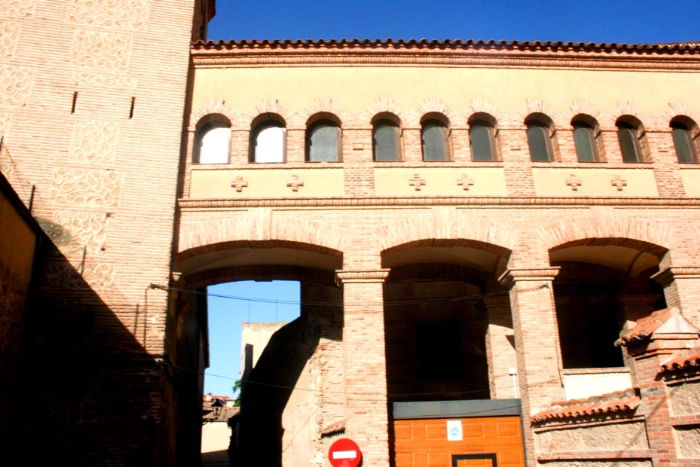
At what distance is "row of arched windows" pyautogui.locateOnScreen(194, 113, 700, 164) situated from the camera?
13227 mm

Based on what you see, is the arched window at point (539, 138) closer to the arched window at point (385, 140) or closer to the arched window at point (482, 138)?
the arched window at point (482, 138)

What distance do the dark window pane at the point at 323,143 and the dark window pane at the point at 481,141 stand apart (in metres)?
2.87

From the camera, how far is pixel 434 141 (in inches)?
530

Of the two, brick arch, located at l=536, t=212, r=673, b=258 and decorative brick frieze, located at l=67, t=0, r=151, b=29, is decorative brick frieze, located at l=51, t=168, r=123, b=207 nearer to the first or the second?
decorative brick frieze, located at l=67, t=0, r=151, b=29

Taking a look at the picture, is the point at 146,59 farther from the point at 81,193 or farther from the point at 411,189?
the point at 411,189

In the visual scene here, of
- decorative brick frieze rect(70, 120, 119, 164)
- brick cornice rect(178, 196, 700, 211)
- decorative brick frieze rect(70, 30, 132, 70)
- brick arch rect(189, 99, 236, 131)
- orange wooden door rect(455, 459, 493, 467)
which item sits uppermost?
decorative brick frieze rect(70, 30, 132, 70)

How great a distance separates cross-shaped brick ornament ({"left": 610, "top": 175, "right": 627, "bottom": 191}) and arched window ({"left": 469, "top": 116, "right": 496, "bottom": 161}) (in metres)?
2.42

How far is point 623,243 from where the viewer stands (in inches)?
502

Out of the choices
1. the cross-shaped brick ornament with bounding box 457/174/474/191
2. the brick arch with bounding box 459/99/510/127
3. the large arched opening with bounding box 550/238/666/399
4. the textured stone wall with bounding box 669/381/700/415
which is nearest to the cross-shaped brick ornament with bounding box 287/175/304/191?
the cross-shaped brick ornament with bounding box 457/174/474/191

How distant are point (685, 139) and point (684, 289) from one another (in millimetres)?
3702

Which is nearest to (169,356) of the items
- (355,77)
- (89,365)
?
(89,365)

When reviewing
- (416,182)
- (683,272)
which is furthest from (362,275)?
(683,272)

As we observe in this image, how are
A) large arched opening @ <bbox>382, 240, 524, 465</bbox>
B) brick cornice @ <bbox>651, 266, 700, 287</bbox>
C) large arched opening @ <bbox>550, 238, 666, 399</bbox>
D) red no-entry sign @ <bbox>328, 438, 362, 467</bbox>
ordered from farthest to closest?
brick cornice @ <bbox>651, 266, 700, 287</bbox> < large arched opening @ <bbox>382, 240, 524, 465</bbox> < large arched opening @ <bbox>550, 238, 666, 399</bbox> < red no-entry sign @ <bbox>328, 438, 362, 467</bbox>

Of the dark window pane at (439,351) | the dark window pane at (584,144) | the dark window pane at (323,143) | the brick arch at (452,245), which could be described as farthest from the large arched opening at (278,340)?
the dark window pane at (584,144)
